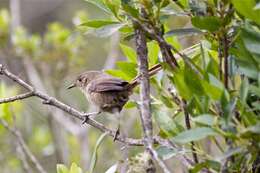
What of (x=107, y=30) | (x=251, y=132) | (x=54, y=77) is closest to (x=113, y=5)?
(x=107, y=30)

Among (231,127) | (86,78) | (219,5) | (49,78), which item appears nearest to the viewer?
(231,127)

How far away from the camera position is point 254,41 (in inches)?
47.1

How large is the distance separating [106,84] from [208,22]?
151 cm

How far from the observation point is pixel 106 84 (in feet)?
9.07

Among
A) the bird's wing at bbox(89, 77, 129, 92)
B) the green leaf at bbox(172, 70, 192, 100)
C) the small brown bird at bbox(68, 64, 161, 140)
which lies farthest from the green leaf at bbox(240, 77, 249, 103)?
the bird's wing at bbox(89, 77, 129, 92)

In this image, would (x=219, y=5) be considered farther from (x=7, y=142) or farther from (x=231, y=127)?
(x=7, y=142)

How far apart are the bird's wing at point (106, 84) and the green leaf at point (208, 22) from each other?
115 centimetres

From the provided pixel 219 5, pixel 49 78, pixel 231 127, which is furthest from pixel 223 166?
pixel 49 78

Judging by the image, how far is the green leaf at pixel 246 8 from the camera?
1.21 m

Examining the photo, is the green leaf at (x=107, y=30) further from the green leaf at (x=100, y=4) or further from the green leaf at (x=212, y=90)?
the green leaf at (x=212, y=90)

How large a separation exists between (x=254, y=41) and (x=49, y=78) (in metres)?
3.19

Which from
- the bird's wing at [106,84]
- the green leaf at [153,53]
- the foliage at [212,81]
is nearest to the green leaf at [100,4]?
the foliage at [212,81]

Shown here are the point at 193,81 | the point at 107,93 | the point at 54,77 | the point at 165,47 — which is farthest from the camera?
the point at 54,77

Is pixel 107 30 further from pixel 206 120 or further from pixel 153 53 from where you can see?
pixel 206 120
